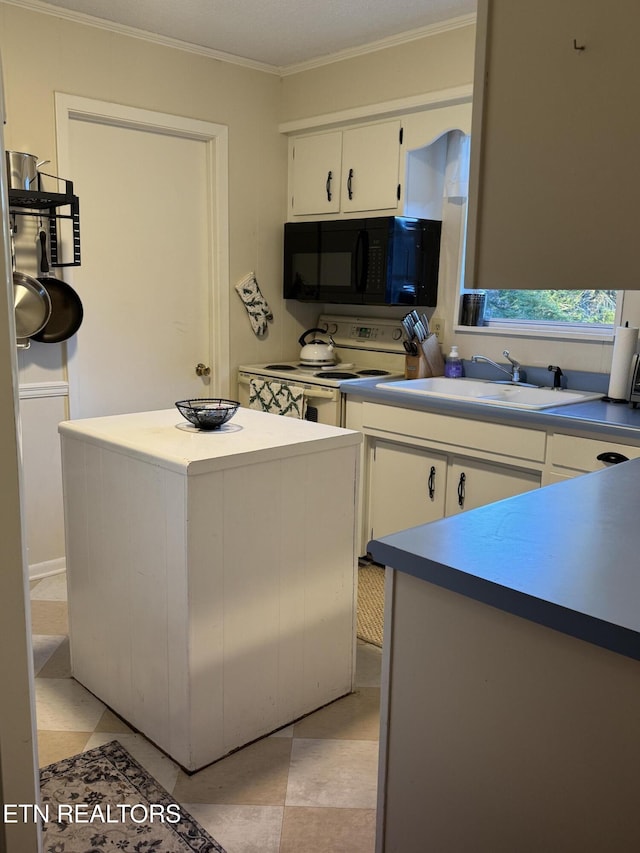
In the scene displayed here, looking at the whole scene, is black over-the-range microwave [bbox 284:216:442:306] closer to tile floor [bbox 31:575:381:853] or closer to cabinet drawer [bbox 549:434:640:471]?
cabinet drawer [bbox 549:434:640:471]

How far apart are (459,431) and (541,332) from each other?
0.72m

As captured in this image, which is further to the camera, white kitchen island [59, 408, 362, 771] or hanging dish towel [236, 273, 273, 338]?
hanging dish towel [236, 273, 273, 338]

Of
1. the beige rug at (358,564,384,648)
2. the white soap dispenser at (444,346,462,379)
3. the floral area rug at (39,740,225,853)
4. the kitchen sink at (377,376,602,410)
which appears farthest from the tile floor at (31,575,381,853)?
the white soap dispenser at (444,346,462,379)

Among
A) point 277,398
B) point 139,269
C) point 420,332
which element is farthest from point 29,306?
point 420,332

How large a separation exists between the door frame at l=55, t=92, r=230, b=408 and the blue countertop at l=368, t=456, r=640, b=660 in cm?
253

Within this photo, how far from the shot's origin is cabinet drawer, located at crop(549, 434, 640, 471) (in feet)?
8.23

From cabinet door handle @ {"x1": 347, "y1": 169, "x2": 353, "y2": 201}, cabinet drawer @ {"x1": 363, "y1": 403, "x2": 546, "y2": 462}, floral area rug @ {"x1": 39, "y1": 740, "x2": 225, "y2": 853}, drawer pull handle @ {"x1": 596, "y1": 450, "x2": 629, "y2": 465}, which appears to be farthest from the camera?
cabinet door handle @ {"x1": 347, "y1": 169, "x2": 353, "y2": 201}

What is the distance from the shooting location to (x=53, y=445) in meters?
3.40

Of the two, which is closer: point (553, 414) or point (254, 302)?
point (553, 414)

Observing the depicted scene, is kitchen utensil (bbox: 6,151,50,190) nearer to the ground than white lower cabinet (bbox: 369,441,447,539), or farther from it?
farther from it

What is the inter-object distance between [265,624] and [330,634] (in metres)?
0.29

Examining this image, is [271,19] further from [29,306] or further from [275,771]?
[275,771]

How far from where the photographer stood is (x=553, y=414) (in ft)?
8.81

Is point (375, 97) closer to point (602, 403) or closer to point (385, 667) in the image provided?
point (602, 403)
